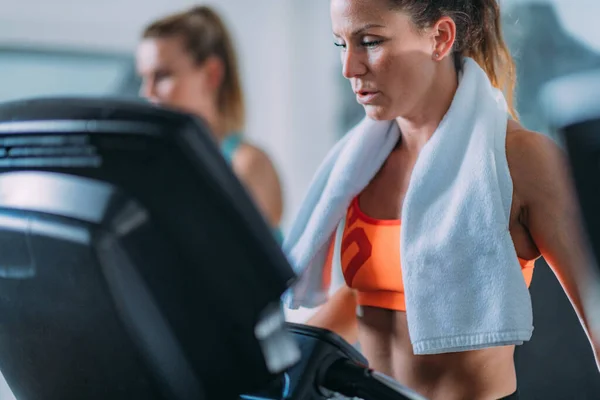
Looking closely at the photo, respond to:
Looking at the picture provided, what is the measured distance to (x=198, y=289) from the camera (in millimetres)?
615

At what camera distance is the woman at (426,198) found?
84 centimetres

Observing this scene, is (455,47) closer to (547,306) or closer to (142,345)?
(547,306)


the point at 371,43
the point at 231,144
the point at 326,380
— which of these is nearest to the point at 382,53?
the point at 371,43

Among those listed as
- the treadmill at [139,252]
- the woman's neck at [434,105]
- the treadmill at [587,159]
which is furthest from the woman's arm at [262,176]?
the treadmill at [587,159]

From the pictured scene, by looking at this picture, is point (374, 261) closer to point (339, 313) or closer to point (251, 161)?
point (339, 313)

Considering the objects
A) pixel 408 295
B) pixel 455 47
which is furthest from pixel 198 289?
pixel 455 47

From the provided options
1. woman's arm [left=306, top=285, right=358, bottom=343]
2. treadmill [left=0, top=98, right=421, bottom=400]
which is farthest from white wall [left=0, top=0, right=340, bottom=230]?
treadmill [left=0, top=98, right=421, bottom=400]

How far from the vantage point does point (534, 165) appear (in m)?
0.86

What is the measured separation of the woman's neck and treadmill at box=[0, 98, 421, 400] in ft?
1.26

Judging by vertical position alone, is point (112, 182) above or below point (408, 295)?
above

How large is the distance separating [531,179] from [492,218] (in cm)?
7

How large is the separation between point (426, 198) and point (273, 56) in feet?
10.0

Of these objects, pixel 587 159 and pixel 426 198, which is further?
pixel 426 198

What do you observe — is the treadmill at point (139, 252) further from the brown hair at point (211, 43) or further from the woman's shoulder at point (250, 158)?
the brown hair at point (211, 43)
